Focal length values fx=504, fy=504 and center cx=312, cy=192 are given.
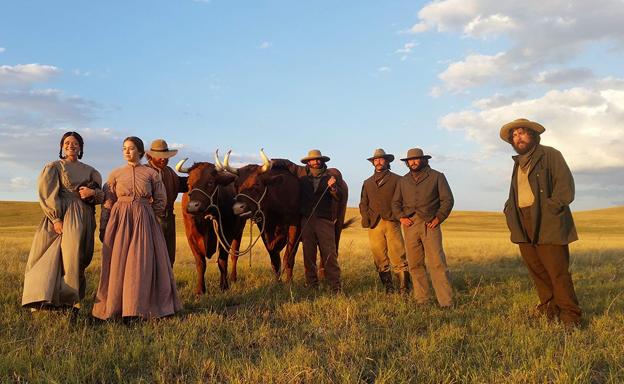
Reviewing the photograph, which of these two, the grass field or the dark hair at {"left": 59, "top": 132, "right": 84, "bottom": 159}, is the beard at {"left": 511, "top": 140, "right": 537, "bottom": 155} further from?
the dark hair at {"left": 59, "top": 132, "right": 84, "bottom": 159}

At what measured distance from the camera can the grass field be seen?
409 cm

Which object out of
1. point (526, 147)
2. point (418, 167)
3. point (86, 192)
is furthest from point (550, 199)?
point (86, 192)

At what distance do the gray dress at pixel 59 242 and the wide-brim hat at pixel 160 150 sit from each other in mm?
1549

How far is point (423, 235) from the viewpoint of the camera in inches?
296

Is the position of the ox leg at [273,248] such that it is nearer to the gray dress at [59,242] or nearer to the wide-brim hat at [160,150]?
the wide-brim hat at [160,150]

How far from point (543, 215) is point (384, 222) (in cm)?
323

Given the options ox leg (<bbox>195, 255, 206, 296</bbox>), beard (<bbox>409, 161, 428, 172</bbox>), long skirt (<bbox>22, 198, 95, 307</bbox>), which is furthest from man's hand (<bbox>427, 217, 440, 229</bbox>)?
long skirt (<bbox>22, 198, 95, 307</bbox>)

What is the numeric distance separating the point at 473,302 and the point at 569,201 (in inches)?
89.1

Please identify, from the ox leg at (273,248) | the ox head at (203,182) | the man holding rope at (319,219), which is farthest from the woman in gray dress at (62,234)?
the ox leg at (273,248)

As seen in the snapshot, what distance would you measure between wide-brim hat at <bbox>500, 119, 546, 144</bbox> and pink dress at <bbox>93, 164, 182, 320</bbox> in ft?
14.8

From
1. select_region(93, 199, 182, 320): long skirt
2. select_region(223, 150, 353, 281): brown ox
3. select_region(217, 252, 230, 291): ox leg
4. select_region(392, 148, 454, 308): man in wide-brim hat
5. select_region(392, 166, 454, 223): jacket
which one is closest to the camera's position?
select_region(93, 199, 182, 320): long skirt

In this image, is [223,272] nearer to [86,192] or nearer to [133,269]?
[133,269]

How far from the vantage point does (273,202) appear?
30.4ft

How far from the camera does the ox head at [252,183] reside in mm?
8562
